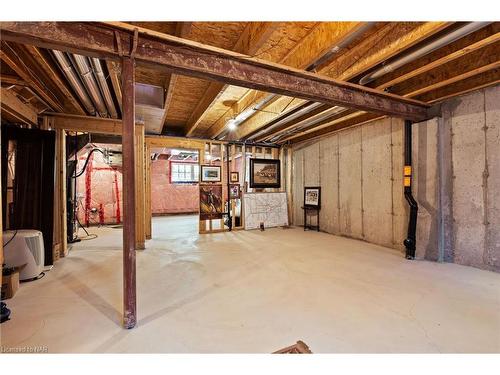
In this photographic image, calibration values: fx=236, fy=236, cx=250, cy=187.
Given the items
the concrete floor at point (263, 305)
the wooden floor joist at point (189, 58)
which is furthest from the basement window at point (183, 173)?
the wooden floor joist at point (189, 58)

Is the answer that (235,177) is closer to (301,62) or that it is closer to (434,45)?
(301,62)

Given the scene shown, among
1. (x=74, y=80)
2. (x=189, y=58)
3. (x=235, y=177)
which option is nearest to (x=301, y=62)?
(x=189, y=58)

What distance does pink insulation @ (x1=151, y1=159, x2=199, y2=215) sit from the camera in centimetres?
988

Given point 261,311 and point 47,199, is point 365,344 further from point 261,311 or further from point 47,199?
point 47,199

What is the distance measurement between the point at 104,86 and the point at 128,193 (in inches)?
82.8

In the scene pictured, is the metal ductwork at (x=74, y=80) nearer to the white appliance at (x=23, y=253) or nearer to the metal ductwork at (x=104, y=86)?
the metal ductwork at (x=104, y=86)

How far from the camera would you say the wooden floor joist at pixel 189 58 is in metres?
1.80

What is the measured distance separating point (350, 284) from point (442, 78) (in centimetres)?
294

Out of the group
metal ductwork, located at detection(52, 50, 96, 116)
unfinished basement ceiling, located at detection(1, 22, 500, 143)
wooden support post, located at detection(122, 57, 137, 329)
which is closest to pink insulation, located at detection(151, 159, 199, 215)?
unfinished basement ceiling, located at detection(1, 22, 500, 143)

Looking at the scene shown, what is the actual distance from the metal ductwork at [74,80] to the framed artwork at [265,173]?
3.99 m
